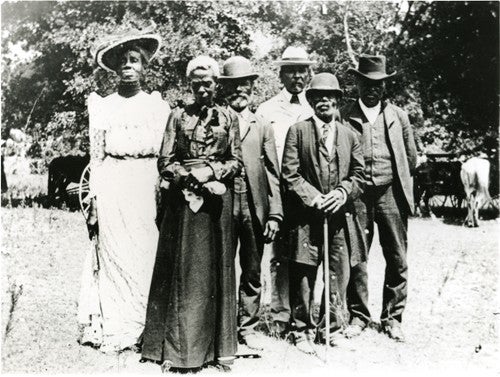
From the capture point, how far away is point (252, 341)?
15.0 ft

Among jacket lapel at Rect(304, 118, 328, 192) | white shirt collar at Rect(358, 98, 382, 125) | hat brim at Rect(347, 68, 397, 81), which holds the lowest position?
jacket lapel at Rect(304, 118, 328, 192)

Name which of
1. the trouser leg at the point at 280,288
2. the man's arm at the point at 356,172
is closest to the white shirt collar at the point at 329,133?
the man's arm at the point at 356,172

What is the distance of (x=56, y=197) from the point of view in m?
15.2

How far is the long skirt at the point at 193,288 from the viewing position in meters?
3.97

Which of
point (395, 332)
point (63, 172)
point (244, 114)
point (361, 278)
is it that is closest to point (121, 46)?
point (244, 114)

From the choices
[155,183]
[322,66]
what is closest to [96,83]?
[322,66]

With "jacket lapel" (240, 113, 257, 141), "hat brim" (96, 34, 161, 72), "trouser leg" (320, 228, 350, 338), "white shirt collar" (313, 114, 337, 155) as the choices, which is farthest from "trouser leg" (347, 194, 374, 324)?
"hat brim" (96, 34, 161, 72)

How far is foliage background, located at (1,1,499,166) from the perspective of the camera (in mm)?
12422

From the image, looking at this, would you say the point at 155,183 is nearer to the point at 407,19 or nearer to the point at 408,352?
the point at 408,352

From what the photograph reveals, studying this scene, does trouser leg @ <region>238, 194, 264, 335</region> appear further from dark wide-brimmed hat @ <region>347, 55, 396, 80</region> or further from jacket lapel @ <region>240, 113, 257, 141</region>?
dark wide-brimmed hat @ <region>347, 55, 396, 80</region>

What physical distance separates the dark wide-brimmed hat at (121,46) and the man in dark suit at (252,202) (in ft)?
2.07

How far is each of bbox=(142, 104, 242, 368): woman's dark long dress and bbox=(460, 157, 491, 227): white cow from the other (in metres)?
11.2

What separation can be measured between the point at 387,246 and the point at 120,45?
2.82m

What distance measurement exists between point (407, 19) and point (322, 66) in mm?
2439
